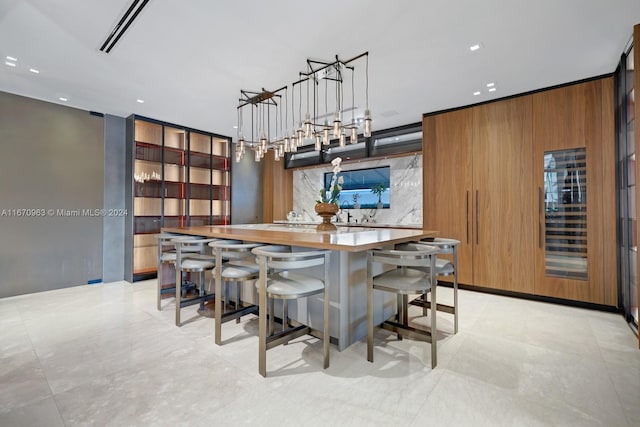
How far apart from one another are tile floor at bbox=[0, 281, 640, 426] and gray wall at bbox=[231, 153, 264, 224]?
3.63m

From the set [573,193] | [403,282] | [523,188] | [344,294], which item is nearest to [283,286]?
[344,294]

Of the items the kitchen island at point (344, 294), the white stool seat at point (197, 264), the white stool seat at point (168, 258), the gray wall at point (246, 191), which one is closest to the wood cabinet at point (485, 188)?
the kitchen island at point (344, 294)

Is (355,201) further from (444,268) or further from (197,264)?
(197,264)

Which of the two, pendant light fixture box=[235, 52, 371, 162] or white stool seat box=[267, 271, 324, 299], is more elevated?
pendant light fixture box=[235, 52, 371, 162]

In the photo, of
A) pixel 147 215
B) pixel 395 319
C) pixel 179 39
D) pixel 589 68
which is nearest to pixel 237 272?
pixel 395 319

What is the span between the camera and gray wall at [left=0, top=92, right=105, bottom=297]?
12.7ft

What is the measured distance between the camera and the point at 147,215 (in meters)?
5.04

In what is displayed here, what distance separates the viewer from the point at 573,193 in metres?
3.51

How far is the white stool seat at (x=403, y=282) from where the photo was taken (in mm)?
2119

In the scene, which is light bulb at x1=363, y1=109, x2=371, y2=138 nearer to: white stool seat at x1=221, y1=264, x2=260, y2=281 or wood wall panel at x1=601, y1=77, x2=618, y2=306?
white stool seat at x1=221, y1=264, x2=260, y2=281

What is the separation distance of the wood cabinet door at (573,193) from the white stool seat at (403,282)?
237 centimetres

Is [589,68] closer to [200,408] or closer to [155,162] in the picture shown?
[200,408]

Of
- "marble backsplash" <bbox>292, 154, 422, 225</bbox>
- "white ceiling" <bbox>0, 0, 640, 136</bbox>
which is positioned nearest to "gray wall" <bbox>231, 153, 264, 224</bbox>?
"marble backsplash" <bbox>292, 154, 422, 225</bbox>

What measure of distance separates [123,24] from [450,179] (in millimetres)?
4232
